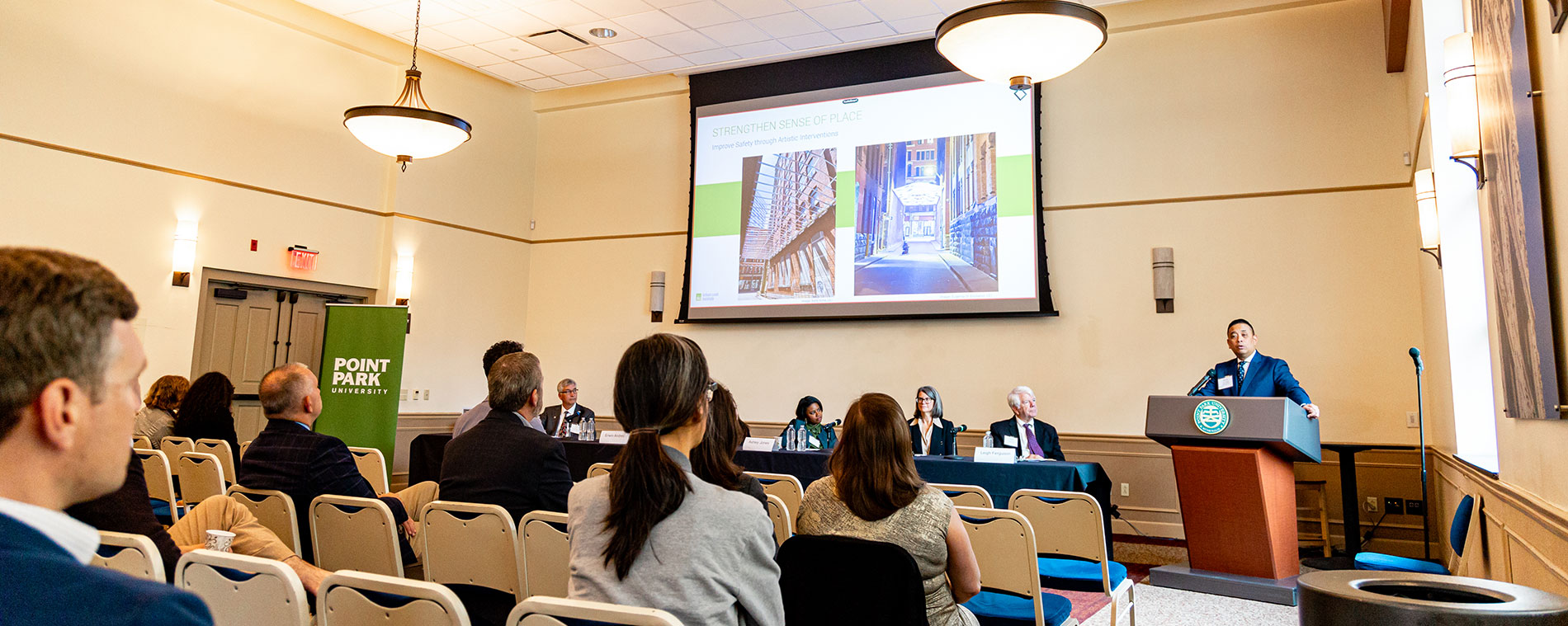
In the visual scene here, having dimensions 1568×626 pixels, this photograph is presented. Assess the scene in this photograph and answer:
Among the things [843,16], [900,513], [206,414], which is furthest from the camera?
[843,16]

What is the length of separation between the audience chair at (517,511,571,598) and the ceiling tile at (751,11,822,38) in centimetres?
579

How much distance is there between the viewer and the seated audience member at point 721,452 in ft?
7.38

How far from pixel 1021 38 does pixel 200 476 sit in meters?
4.50

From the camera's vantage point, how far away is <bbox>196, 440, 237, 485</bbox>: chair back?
457cm

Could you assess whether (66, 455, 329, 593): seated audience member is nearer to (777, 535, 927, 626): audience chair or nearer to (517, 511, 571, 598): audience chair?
(517, 511, 571, 598): audience chair

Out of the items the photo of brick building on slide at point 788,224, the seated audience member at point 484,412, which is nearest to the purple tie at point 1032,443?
the photo of brick building on slide at point 788,224

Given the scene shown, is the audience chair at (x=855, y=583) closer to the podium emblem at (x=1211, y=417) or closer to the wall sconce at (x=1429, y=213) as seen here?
the podium emblem at (x=1211, y=417)

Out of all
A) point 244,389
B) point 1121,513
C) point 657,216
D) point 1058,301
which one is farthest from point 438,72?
point 1121,513

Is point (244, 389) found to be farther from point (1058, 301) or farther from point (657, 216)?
point (1058, 301)

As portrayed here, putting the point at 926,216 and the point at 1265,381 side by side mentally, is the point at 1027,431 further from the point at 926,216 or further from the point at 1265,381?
the point at 926,216

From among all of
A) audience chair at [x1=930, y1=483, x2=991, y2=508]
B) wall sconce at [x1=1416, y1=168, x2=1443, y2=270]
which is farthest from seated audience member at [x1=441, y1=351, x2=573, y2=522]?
wall sconce at [x1=1416, y1=168, x2=1443, y2=270]

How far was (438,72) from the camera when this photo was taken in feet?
28.9

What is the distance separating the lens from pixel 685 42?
8.15m

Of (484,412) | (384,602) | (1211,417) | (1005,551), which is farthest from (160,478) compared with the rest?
(1211,417)
